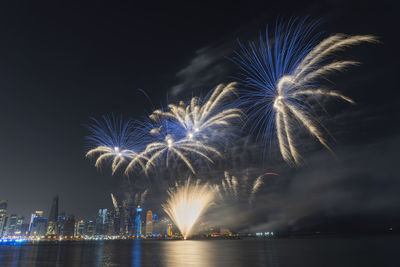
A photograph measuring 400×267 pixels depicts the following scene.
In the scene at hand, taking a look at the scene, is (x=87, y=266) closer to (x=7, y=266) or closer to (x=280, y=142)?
(x=7, y=266)

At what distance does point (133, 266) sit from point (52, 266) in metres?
8.86

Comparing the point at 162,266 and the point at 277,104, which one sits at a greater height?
the point at 277,104

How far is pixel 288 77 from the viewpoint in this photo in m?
24.7

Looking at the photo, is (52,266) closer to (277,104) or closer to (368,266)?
(277,104)

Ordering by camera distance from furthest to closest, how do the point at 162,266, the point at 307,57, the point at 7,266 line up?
the point at 7,266 → the point at 162,266 → the point at 307,57

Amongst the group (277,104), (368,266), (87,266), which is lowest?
(368,266)

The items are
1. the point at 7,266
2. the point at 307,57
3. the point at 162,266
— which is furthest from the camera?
the point at 7,266

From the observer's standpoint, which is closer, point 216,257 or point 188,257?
point 216,257

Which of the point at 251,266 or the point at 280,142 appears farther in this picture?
the point at 280,142

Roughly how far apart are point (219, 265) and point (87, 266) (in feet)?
44.0

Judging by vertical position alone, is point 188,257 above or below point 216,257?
above

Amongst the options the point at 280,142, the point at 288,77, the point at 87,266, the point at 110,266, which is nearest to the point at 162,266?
the point at 110,266

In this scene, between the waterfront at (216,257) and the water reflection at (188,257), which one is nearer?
the water reflection at (188,257)

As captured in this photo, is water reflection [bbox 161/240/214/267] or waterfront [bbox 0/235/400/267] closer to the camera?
water reflection [bbox 161/240/214/267]
